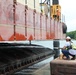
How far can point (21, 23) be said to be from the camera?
39.2 ft

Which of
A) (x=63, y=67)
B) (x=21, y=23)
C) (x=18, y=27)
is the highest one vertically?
(x=21, y=23)

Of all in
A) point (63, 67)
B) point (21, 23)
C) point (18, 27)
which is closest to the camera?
point (63, 67)

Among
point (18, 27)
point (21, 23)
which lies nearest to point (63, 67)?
point (18, 27)

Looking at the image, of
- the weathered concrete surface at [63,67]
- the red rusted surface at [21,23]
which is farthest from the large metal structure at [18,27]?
the weathered concrete surface at [63,67]

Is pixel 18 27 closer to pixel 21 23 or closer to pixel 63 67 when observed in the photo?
pixel 21 23

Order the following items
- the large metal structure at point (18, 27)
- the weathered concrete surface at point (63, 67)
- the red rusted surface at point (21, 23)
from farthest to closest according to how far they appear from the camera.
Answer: the weathered concrete surface at point (63, 67)
the large metal structure at point (18, 27)
the red rusted surface at point (21, 23)

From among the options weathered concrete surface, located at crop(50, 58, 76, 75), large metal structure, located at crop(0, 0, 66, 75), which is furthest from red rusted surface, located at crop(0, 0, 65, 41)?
weathered concrete surface, located at crop(50, 58, 76, 75)

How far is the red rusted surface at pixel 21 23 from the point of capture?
10.0 metres

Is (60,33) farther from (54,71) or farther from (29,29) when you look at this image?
(54,71)

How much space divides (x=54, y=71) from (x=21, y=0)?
3229 millimetres

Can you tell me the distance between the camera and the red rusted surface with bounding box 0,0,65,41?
10.0 metres

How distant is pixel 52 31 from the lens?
767 inches

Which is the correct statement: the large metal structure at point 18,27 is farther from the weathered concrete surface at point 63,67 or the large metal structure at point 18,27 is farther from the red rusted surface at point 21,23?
the weathered concrete surface at point 63,67

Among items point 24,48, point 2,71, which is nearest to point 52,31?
point 24,48
